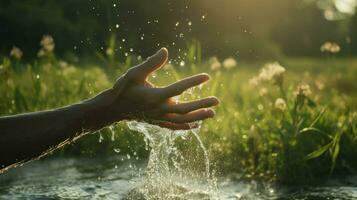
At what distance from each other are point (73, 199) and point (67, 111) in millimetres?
954

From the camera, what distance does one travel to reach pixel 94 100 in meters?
2.95

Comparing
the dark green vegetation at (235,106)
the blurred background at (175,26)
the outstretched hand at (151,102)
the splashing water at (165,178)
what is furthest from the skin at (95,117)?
the blurred background at (175,26)

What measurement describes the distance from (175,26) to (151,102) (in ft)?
47.9

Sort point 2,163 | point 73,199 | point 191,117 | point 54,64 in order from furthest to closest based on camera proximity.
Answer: point 54,64 → point 73,199 → point 2,163 → point 191,117

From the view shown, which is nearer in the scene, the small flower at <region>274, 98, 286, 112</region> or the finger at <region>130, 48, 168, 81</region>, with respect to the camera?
the finger at <region>130, 48, 168, 81</region>

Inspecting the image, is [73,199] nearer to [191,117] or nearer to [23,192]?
[23,192]

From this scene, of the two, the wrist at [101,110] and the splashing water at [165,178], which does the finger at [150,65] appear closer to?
the wrist at [101,110]

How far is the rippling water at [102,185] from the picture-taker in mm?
3803

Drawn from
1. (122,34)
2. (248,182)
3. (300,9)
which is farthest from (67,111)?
(300,9)

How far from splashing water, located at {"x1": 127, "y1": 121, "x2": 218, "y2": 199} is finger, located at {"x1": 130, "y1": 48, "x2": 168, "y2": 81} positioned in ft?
3.20

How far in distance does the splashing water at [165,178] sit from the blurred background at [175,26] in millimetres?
A: 1395

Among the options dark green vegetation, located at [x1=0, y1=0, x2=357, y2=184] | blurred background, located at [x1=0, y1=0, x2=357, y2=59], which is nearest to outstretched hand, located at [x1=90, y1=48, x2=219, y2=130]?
dark green vegetation, located at [x1=0, y1=0, x2=357, y2=184]

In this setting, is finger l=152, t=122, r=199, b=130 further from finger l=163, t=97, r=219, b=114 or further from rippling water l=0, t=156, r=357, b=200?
rippling water l=0, t=156, r=357, b=200

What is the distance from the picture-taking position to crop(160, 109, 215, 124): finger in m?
2.73
